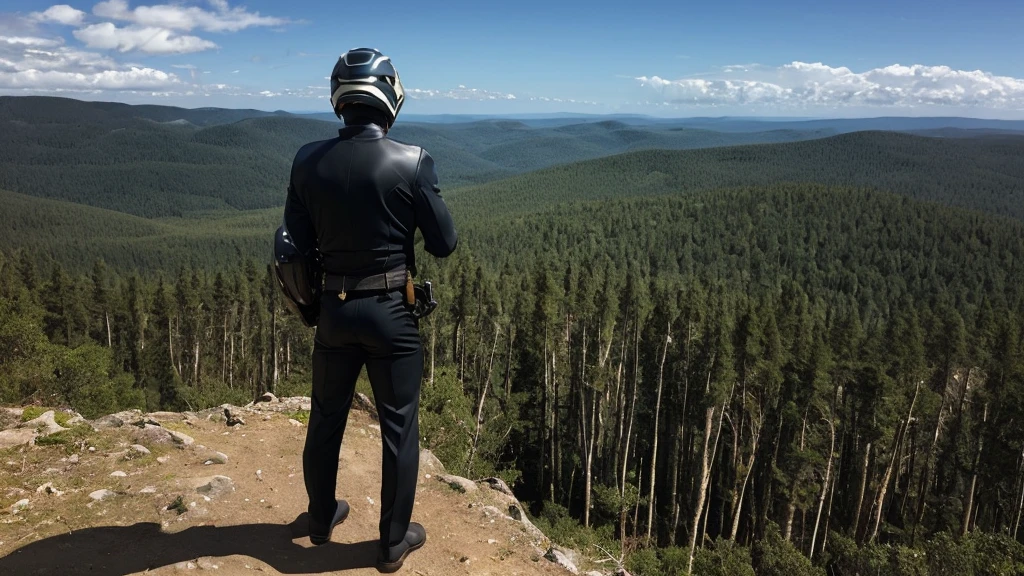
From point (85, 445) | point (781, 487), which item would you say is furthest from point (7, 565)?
point (781, 487)

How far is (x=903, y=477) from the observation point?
1538 inches

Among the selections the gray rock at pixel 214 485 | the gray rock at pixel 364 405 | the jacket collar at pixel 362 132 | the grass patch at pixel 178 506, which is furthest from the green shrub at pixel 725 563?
the jacket collar at pixel 362 132

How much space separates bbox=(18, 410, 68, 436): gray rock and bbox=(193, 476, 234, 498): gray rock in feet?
8.46

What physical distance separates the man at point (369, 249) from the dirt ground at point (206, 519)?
845mm

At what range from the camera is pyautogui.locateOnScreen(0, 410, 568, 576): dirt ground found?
4.75 m

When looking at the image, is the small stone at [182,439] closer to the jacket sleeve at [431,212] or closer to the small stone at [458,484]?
the small stone at [458,484]

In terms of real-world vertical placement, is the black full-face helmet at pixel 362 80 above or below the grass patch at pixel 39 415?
above

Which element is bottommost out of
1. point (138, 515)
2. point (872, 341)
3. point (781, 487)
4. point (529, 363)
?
point (781, 487)

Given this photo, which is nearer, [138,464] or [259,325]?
[138,464]

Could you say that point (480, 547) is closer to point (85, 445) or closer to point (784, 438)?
point (85, 445)

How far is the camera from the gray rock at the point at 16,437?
272 inches

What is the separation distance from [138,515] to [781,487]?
107 ft

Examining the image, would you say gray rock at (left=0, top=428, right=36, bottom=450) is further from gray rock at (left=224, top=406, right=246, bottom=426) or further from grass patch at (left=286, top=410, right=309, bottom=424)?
grass patch at (left=286, top=410, right=309, bottom=424)

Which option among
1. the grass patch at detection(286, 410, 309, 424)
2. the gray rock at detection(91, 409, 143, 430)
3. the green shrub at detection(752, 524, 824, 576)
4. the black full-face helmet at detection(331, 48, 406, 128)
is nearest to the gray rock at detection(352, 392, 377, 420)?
the grass patch at detection(286, 410, 309, 424)
